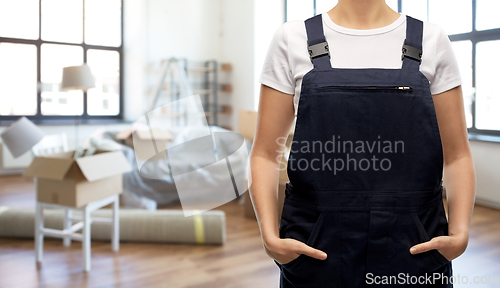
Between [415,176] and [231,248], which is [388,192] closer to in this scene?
[415,176]

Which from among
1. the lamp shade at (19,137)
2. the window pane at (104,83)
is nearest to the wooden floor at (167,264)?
the lamp shade at (19,137)

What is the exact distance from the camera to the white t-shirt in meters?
0.73

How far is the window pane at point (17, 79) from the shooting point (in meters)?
6.59

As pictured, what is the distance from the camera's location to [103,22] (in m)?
7.28

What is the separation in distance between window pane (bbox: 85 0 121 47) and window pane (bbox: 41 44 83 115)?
0.36m

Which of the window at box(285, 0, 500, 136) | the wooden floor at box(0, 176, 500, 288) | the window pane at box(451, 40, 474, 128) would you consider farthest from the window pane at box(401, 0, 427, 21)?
the wooden floor at box(0, 176, 500, 288)

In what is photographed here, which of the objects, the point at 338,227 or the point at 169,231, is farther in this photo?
the point at 169,231

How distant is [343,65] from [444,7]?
496cm

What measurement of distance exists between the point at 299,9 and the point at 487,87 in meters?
3.52

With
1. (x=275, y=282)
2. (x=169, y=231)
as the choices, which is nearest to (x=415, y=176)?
(x=275, y=282)

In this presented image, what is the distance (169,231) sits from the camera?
3.03 metres

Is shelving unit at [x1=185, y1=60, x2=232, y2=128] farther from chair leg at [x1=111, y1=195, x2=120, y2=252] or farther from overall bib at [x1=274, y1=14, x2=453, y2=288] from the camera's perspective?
overall bib at [x1=274, y1=14, x2=453, y2=288]

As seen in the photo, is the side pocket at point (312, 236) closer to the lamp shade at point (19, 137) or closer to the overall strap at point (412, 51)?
the overall strap at point (412, 51)

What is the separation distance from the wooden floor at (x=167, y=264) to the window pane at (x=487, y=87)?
1786mm
